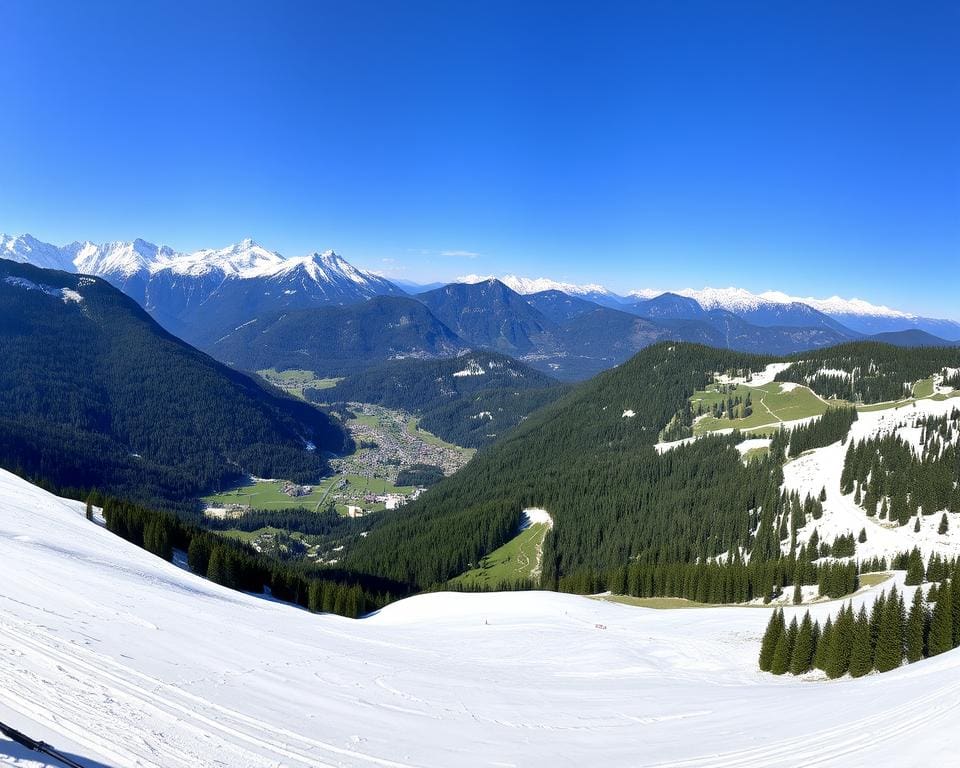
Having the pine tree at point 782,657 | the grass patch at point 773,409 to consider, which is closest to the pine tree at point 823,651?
the pine tree at point 782,657

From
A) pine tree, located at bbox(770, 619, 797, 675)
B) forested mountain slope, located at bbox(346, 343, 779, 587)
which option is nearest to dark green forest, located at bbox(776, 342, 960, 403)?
forested mountain slope, located at bbox(346, 343, 779, 587)

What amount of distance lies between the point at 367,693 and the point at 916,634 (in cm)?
4047

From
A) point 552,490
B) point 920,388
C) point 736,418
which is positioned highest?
point 920,388

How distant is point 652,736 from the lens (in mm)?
23156

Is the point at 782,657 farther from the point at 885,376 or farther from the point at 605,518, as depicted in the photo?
the point at 885,376

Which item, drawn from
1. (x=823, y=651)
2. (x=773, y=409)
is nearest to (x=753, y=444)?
(x=773, y=409)

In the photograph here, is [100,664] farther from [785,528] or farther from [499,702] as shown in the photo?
[785,528]

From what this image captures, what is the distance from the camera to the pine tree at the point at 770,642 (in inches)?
1620

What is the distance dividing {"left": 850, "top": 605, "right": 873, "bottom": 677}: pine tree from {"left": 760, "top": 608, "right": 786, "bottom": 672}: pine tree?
4.68 meters

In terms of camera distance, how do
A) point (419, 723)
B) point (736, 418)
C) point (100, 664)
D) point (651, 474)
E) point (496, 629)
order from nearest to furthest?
point (100, 664)
point (419, 723)
point (496, 629)
point (651, 474)
point (736, 418)

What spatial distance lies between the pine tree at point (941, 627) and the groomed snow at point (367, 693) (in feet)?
21.5

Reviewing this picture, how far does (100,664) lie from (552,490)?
139 meters

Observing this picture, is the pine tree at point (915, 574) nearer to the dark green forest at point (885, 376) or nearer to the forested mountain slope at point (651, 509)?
the forested mountain slope at point (651, 509)

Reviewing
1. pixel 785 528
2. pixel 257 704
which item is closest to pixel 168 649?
pixel 257 704
